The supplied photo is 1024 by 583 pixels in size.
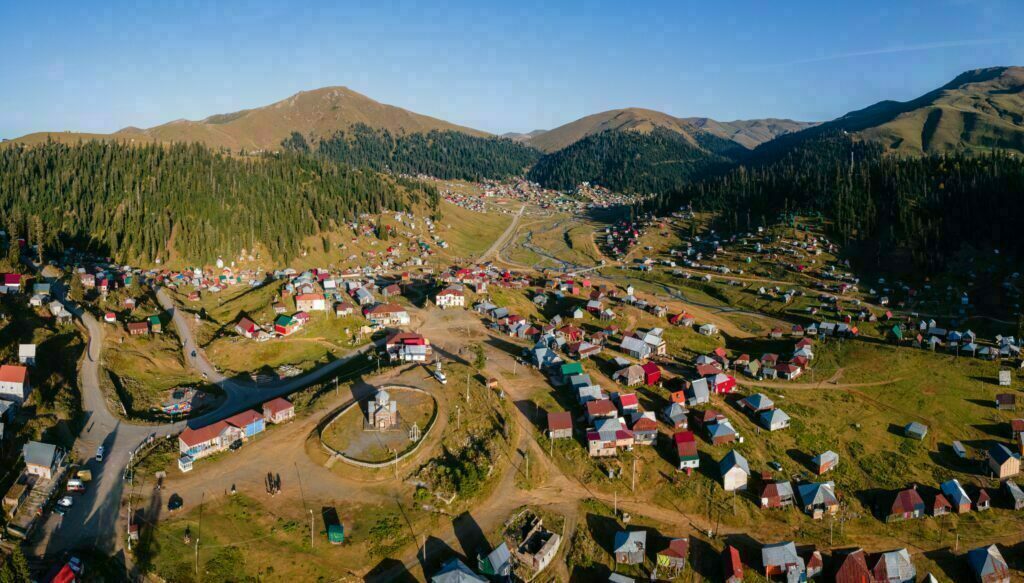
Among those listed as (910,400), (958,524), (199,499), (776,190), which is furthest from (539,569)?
(776,190)

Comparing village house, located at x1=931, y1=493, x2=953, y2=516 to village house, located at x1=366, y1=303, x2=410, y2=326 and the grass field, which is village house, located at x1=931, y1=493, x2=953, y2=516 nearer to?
the grass field

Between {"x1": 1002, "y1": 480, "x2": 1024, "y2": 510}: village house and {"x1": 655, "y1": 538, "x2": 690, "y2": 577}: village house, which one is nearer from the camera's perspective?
{"x1": 655, "y1": 538, "x2": 690, "y2": 577}: village house

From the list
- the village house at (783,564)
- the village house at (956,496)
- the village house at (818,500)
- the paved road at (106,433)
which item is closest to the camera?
the paved road at (106,433)

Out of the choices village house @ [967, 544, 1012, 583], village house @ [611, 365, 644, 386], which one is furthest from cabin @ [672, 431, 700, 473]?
village house @ [967, 544, 1012, 583]

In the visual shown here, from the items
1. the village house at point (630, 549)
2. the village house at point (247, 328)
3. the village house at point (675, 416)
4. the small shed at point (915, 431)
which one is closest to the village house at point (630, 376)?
the village house at point (675, 416)

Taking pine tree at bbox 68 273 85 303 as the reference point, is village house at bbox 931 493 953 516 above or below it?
below

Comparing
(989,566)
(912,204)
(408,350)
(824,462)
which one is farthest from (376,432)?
(912,204)

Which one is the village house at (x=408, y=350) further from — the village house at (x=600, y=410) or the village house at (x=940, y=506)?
the village house at (x=940, y=506)
